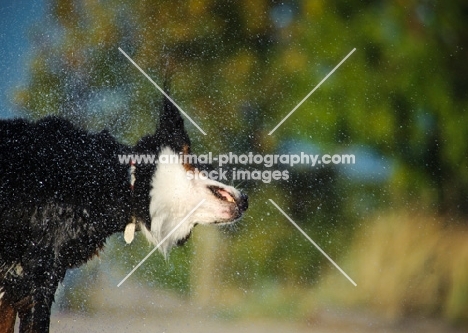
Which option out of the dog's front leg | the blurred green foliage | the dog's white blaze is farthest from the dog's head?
the dog's front leg

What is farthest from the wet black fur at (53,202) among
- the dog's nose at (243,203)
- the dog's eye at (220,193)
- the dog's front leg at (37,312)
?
the dog's nose at (243,203)

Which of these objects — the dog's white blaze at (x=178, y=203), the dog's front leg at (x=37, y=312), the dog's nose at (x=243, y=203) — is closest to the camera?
the dog's front leg at (x=37, y=312)

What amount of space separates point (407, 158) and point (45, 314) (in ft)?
4.57

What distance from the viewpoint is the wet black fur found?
2.10 meters

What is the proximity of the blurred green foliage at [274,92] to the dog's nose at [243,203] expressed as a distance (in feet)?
0.13

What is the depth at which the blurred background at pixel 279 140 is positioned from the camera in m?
2.44

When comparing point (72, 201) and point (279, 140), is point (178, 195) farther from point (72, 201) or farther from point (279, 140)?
point (279, 140)

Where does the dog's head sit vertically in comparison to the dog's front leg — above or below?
above

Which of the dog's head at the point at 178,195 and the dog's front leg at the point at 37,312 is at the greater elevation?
the dog's head at the point at 178,195

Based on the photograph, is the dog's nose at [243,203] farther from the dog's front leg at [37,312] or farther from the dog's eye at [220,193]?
the dog's front leg at [37,312]

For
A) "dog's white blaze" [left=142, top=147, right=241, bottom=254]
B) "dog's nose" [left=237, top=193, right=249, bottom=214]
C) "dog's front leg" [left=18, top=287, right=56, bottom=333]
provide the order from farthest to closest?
"dog's nose" [left=237, top=193, right=249, bottom=214], "dog's white blaze" [left=142, top=147, right=241, bottom=254], "dog's front leg" [left=18, top=287, right=56, bottom=333]

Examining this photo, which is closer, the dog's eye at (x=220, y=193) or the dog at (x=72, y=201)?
the dog at (x=72, y=201)

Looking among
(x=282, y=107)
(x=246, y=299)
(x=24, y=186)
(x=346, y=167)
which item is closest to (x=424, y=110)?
(x=346, y=167)

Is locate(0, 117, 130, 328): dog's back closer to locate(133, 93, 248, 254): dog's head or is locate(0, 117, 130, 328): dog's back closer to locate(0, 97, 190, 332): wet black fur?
locate(0, 97, 190, 332): wet black fur
